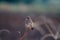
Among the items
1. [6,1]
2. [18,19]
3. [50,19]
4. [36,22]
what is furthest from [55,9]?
[6,1]

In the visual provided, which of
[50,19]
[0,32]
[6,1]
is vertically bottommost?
[0,32]

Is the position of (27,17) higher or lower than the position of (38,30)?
higher

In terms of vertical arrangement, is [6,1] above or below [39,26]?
above

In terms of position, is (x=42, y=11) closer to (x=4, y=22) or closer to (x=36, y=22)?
(x=36, y=22)

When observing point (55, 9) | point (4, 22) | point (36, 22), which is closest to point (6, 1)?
point (4, 22)

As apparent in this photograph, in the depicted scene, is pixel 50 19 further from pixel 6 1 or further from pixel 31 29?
pixel 6 1
